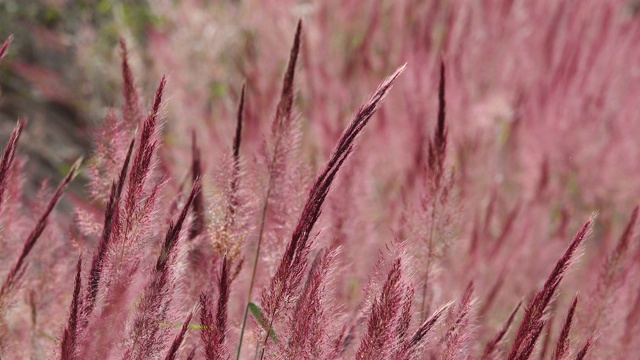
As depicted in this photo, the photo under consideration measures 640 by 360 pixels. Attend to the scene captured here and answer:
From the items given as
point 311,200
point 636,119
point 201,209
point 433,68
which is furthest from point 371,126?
point 311,200

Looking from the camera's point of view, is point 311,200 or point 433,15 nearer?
point 311,200

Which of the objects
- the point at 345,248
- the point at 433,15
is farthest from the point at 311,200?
the point at 433,15

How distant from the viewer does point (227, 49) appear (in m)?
3.45

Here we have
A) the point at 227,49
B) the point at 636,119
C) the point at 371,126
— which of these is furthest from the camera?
the point at 227,49

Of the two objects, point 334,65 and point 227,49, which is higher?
point 227,49

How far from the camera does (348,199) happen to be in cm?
134

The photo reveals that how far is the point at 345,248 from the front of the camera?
4.40 feet

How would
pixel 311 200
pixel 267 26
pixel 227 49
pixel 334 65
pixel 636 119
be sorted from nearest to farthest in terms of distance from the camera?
pixel 311 200, pixel 636 119, pixel 334 65, pixel 267 26, pixel 227 49

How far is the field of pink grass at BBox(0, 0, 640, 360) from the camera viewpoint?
85cm

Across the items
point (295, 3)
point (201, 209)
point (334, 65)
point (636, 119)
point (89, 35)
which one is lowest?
point (201, 209)

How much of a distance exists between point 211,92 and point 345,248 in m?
2.07

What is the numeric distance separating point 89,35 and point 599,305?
296cm

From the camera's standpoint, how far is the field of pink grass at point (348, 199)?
852 millimetres

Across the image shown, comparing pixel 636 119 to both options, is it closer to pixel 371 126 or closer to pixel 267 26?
pixel 371 126
